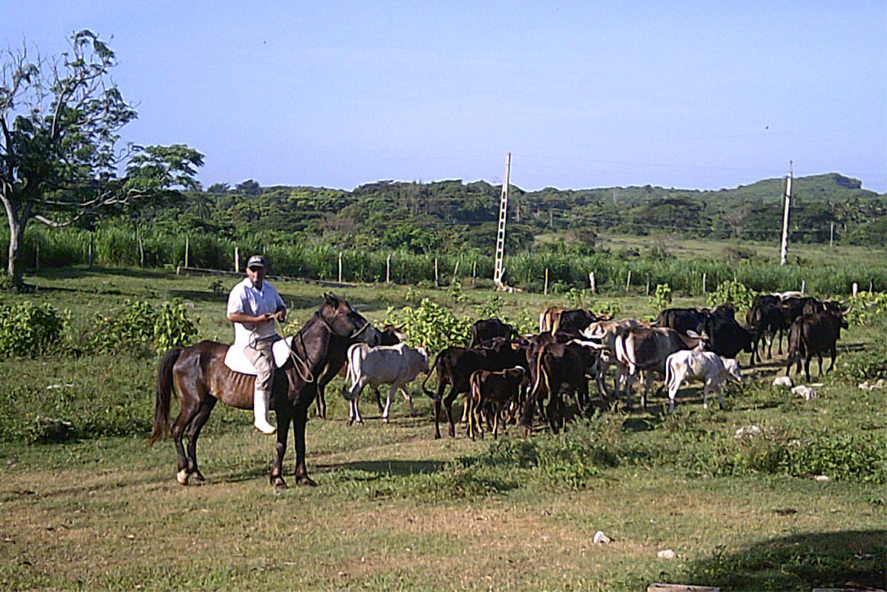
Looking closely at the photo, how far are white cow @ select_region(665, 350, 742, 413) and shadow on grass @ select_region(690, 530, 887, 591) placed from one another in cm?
676

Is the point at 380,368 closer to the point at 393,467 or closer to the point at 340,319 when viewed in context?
the point at 393,467

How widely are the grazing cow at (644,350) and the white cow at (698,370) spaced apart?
1.65 feet

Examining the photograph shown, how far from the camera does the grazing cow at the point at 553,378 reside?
12.7 m

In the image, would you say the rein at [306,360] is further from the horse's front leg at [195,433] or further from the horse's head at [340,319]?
the horse's front leg at [195,433]

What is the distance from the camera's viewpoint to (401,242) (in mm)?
52062

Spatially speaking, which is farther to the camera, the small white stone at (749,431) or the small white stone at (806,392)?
the small white stone at (806,392)

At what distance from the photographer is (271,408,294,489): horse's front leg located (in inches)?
376

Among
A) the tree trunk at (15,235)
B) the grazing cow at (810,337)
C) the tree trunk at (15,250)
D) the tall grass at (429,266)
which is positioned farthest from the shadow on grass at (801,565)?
the tall grass at (429,266)

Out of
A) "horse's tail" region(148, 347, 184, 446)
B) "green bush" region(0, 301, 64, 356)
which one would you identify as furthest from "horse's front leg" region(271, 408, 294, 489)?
"green bush" region(0, 301, 64, 356)

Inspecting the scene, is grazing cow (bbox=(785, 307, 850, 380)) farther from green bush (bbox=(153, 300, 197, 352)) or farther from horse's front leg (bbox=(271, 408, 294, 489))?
horse's front leg (bbox=(271, 408, 294, 489))

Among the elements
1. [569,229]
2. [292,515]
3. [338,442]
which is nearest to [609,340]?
[338,442]

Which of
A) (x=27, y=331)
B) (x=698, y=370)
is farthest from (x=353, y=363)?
(x=27, y=331)

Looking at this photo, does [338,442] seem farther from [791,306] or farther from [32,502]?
[791,306]

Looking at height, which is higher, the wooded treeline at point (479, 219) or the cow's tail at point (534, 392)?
the wooded treeline at point (479, 219)
